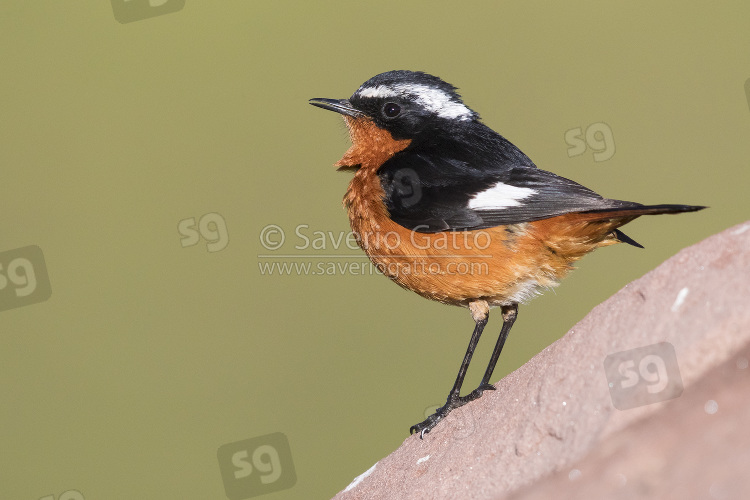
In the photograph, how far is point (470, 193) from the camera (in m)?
5.14

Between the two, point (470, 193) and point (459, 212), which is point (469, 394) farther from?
point (470, 193)

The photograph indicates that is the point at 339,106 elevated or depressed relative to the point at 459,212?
elevated

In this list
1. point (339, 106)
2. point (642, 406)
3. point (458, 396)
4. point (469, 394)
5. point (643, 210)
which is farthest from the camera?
point (339, 106)

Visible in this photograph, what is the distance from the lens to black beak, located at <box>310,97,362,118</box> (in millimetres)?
5895

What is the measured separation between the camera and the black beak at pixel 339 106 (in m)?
5.89

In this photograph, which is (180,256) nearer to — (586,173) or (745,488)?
(586,173)

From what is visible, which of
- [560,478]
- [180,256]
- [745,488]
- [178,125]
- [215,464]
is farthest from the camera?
[178,125]

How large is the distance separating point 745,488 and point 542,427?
3.20 ft

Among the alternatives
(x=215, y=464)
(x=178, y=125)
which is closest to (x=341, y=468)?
(x=215, y=464)

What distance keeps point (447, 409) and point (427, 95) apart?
201cm

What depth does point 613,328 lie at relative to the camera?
12.2 feet

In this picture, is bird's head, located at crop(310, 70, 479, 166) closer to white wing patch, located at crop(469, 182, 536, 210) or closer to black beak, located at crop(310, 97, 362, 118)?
black beak, located at crop(310, 97, 362, 118)

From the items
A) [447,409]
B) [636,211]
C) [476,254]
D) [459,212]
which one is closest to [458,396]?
[447,409]

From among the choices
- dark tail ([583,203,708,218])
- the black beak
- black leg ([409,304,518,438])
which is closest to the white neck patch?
the black beak
